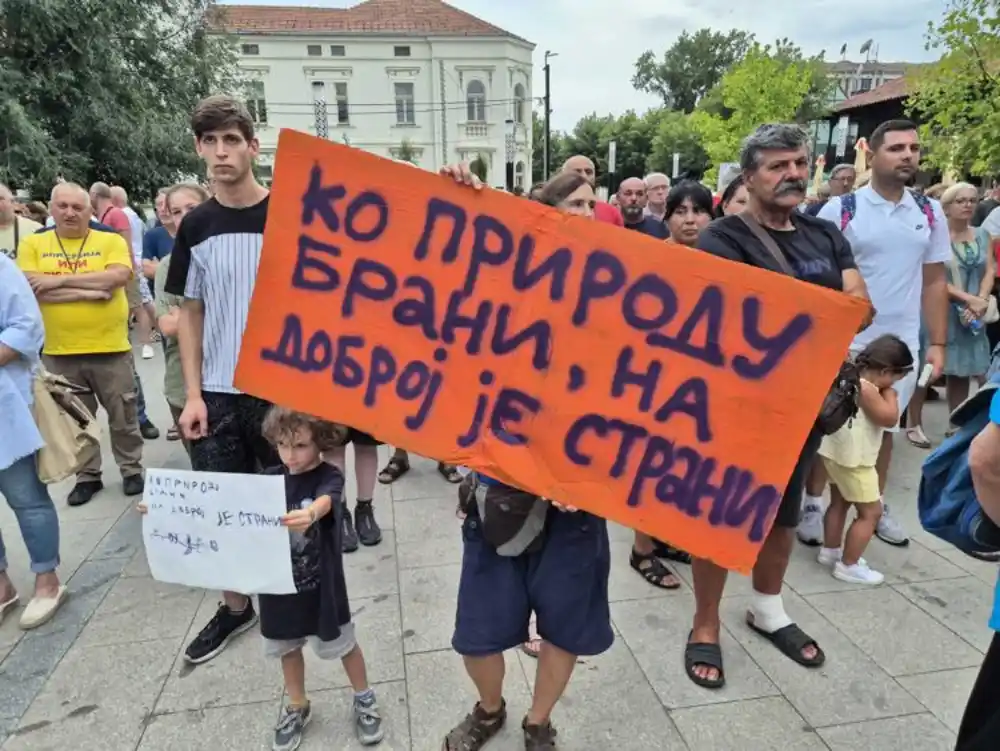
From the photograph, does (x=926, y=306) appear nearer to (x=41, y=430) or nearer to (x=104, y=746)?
(x=104, y=746)

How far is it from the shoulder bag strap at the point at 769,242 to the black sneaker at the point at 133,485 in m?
3.89

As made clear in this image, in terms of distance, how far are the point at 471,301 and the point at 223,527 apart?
101 cm

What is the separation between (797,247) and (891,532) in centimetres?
206

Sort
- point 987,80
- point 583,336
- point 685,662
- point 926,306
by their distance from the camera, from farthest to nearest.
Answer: point 987,80 < point 926,306 < point 685,662 < point 583,336

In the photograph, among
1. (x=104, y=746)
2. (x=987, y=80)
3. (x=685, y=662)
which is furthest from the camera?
(x=987, y=80)

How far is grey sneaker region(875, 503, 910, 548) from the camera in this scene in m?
3.51

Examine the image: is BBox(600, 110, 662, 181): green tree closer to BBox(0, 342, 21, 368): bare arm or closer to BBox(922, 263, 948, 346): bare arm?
BBox(922, 263, 948, 346): bare arm

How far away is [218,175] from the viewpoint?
2289mm

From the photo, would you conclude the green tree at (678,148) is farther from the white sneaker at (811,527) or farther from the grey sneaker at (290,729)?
the grey sneaker at (290,729)

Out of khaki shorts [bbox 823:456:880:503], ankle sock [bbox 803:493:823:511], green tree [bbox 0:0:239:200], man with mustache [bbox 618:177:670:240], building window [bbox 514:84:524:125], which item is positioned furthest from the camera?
building window [bbox 514:84:524:125]

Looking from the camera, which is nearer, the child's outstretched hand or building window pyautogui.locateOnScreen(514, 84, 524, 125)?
the child's outstretched hand

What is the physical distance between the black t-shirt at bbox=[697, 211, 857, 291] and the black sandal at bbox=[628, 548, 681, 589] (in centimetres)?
156

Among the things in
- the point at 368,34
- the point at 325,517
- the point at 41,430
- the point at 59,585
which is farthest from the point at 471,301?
the point at 368,34

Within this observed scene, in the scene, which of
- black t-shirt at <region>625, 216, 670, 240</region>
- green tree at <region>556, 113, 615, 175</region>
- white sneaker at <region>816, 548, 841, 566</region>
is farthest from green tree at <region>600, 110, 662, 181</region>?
white sneaker at <region>816, 548, 841, 566</region>
